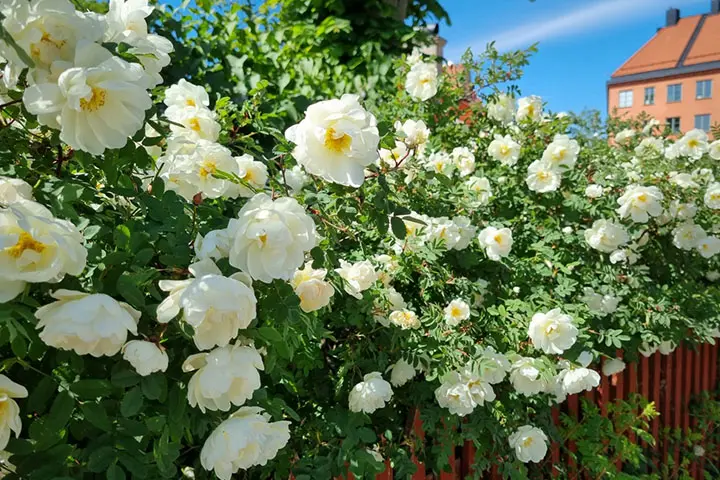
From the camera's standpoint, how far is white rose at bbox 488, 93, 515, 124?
282 centimetres

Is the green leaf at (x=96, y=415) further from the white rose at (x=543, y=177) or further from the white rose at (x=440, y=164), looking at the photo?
the white rose at (x=543, y=177)

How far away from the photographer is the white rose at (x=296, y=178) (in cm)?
170

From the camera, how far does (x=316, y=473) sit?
1.52 meters

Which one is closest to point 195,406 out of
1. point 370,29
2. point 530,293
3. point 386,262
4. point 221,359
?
point 221,359

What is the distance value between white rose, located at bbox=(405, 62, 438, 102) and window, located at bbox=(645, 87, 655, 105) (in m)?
37.0

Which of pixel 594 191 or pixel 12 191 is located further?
pixel 594 191

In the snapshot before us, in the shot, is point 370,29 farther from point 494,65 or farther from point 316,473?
point 316,473

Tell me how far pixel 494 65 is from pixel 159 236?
2160mm

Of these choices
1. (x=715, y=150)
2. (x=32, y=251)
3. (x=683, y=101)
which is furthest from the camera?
(x=683, y=101)

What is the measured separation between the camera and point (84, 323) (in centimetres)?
83

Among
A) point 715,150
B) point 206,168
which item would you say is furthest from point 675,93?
point 206,168

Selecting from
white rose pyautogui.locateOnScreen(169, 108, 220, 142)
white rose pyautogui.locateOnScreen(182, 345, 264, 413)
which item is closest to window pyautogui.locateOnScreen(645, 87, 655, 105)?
white rose pyautogui.locateOnScreen(169, 108, 220, 142)

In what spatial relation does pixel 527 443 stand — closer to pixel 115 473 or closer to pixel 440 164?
pixel 440 164

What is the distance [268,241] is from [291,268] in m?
0.07
